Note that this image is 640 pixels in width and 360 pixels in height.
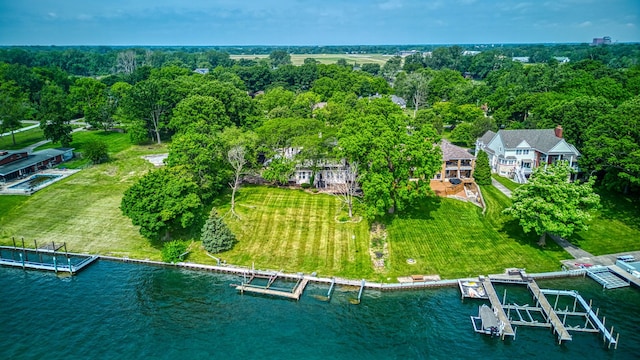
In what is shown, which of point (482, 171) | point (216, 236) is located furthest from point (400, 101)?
point (216, 236)

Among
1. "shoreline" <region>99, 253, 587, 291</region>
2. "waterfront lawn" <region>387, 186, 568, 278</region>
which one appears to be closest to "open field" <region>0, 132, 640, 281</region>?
"waterfront lawn" <region>387, 186, 568, 278</region>

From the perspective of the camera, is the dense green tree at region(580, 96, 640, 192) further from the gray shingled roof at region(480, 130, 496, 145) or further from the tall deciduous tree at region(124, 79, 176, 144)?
the tall deciduous tree at region(124, 79, 176, 144)

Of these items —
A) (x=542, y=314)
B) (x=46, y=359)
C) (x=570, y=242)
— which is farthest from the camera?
(x=570, y=242)

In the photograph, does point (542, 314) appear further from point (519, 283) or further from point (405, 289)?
point (405, 289)

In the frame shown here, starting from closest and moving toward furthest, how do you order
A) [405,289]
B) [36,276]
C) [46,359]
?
[46,359]
[405,289]
[36,276]

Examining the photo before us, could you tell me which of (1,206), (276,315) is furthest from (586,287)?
(1,206)

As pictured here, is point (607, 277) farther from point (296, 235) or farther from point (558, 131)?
point (296, 235)
